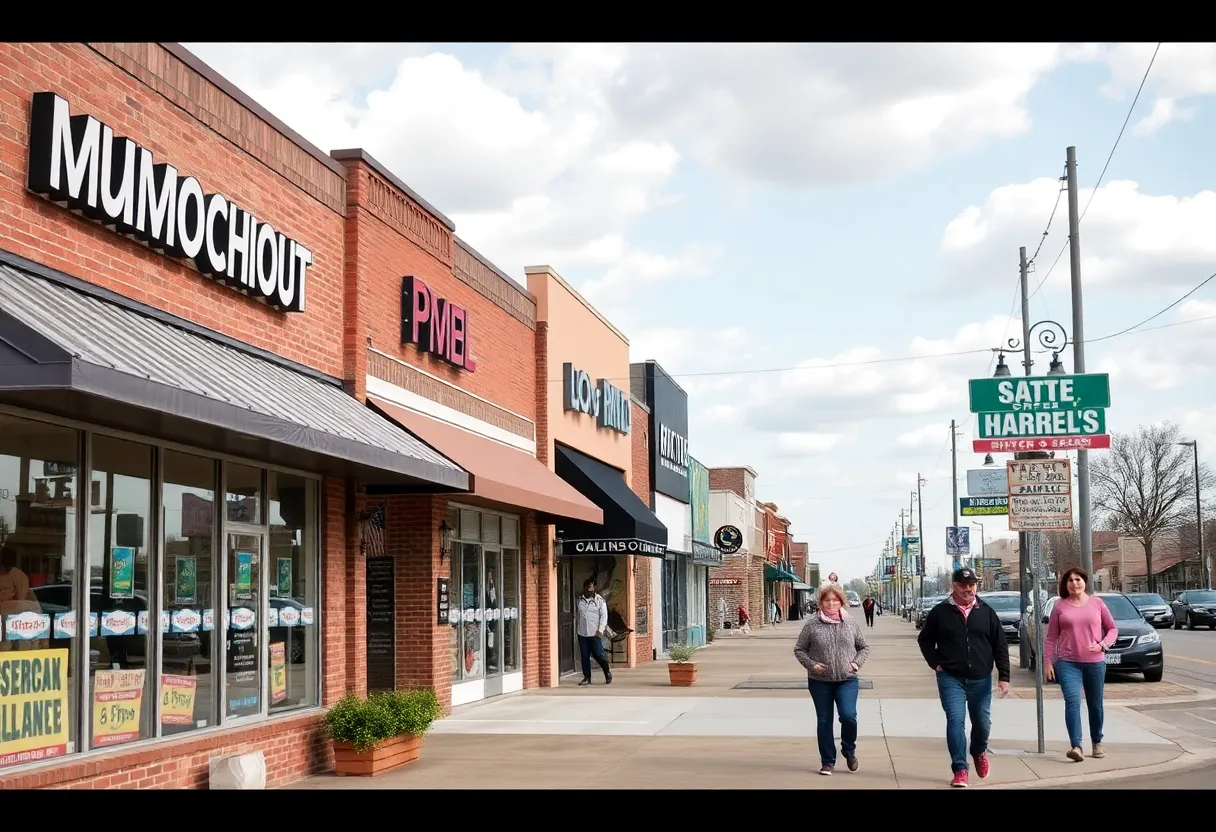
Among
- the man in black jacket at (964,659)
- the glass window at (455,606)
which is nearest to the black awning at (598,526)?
the glass window at (455,606)

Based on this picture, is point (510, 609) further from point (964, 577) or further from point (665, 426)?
point (665, 426)

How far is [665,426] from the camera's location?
3428 cm

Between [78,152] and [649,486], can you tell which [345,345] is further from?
[649,486]

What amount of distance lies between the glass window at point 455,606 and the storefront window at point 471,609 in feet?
0.27

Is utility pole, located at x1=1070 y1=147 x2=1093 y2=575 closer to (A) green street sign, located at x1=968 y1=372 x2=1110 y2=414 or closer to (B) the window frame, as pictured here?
(A) green street sign, located at x1=968 y1=372 x2=1110 y2=414

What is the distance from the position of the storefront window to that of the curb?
933 cm

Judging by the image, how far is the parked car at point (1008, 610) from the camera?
35.4m

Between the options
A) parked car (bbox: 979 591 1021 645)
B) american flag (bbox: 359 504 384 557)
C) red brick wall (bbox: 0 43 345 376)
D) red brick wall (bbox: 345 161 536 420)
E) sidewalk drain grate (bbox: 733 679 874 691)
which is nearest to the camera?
red brick wall (bbox: 0 43 345 376)

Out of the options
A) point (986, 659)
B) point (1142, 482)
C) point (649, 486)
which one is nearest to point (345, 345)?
point (986, 659)

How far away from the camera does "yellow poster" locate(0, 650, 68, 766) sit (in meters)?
8.74

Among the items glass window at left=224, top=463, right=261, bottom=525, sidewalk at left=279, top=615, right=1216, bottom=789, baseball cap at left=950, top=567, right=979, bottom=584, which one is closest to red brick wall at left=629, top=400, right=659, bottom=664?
sidewalk at left=279, top=615, right=1216, bottom=789

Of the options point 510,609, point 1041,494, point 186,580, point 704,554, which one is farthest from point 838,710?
point 704,554

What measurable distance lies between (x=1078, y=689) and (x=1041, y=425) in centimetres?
292

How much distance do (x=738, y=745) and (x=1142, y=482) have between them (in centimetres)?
8868
